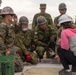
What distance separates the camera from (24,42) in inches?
273

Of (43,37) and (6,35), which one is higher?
(6,35)

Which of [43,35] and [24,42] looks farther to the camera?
[43,35]

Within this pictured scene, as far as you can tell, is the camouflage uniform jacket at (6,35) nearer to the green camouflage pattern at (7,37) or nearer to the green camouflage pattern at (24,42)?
the green camouflage pattern at (7,37)

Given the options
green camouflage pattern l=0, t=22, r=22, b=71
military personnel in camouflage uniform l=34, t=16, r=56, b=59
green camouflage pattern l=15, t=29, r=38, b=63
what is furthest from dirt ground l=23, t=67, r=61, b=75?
military personnel in camouflage uniform l=34, t=16, r=56, b=59

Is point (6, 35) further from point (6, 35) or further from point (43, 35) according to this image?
point (43, 35)

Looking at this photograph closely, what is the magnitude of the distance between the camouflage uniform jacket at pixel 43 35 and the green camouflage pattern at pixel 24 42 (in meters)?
0.25

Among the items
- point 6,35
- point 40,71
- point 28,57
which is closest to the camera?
point 6,35

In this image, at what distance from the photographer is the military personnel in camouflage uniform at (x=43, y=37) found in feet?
23.5

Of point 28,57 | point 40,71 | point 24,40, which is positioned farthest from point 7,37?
point 24,40

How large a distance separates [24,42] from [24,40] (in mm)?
52

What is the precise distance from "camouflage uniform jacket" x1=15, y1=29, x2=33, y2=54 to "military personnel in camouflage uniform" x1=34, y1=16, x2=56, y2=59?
0.80ft

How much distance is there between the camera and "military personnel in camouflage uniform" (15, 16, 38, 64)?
22.1 feet

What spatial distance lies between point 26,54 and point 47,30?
3.27 ft

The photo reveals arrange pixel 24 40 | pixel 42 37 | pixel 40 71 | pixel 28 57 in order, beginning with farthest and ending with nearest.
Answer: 1. pixel 42 37
2. pixel 24 40
3. pixel 28 57
4. pixel 40 71
